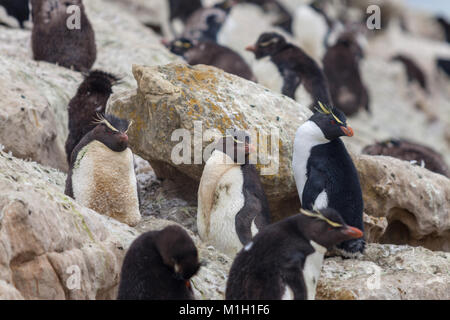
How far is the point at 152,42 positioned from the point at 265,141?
22.5 feet

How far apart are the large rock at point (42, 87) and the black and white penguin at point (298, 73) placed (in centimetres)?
195

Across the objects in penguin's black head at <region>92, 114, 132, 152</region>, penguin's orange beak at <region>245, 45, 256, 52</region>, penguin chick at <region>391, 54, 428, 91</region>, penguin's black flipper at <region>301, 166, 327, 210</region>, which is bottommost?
penguin chick at <region>391, 54, 428, 91</region>

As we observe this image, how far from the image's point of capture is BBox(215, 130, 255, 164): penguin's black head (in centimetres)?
562

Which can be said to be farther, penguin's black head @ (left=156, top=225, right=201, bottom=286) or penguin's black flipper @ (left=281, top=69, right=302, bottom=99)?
penguin's black flipper @ (left=281, top=69, right=302, bottom=99)

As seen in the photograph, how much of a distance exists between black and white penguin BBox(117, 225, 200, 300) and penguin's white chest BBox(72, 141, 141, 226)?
1.40 m

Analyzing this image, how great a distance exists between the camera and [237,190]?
5520 millimetres

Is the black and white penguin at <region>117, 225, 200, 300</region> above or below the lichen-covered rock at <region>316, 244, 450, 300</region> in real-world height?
above

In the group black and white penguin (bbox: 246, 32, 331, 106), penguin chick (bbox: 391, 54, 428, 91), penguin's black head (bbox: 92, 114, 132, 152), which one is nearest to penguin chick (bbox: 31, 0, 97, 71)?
black and white penguin (bbox: 246, 32, 331, 106)

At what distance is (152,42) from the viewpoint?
12484 millimetres

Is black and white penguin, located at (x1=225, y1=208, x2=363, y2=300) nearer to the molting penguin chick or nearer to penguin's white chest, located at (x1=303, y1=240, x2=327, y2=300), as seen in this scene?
penguin's white chest, located at (x1=303, y1=240, x2=327, y2=300)

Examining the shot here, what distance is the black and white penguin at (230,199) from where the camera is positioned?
17.9 ft

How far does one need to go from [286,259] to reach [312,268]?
242 millimetres
